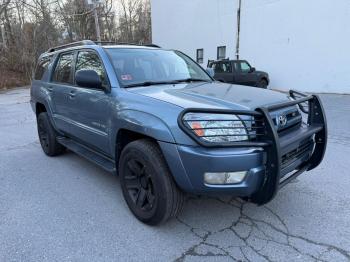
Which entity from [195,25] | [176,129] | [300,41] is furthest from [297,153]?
[195,25]

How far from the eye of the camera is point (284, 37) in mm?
15961

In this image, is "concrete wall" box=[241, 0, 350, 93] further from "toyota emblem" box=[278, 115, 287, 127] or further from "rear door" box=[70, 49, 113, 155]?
"rear door" box=[70, 49, 113, 155]

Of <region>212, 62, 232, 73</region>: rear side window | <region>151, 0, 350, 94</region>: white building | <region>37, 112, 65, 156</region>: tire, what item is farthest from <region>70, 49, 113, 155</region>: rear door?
<region>151, 0, 350, 94</region>: white building

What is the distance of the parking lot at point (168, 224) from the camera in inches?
110

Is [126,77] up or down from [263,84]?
up

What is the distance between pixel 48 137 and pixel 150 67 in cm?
254

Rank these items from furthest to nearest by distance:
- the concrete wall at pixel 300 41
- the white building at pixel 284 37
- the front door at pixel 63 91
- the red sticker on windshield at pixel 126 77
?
1. the white building at pixel 284 37
2. the concrete wall at pixel 300 41
3. the front door at pixel 63 91
4. the red sticker on windshield at pixel 126 77

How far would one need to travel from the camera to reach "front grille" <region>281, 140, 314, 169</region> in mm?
2930

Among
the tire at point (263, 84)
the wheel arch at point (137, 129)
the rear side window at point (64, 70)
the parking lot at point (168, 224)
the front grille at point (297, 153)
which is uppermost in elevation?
the rear side window at point (64, 70)

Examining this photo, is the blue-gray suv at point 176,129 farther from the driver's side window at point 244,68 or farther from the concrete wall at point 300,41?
the concrete wall at point 300,41

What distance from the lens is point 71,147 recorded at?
471cm

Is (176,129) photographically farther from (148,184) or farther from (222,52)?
(222,52)

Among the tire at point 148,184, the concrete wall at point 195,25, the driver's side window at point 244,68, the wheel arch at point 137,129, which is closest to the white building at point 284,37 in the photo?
the concrete wall at point 195,25

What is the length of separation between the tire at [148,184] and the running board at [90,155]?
1.22 ft
